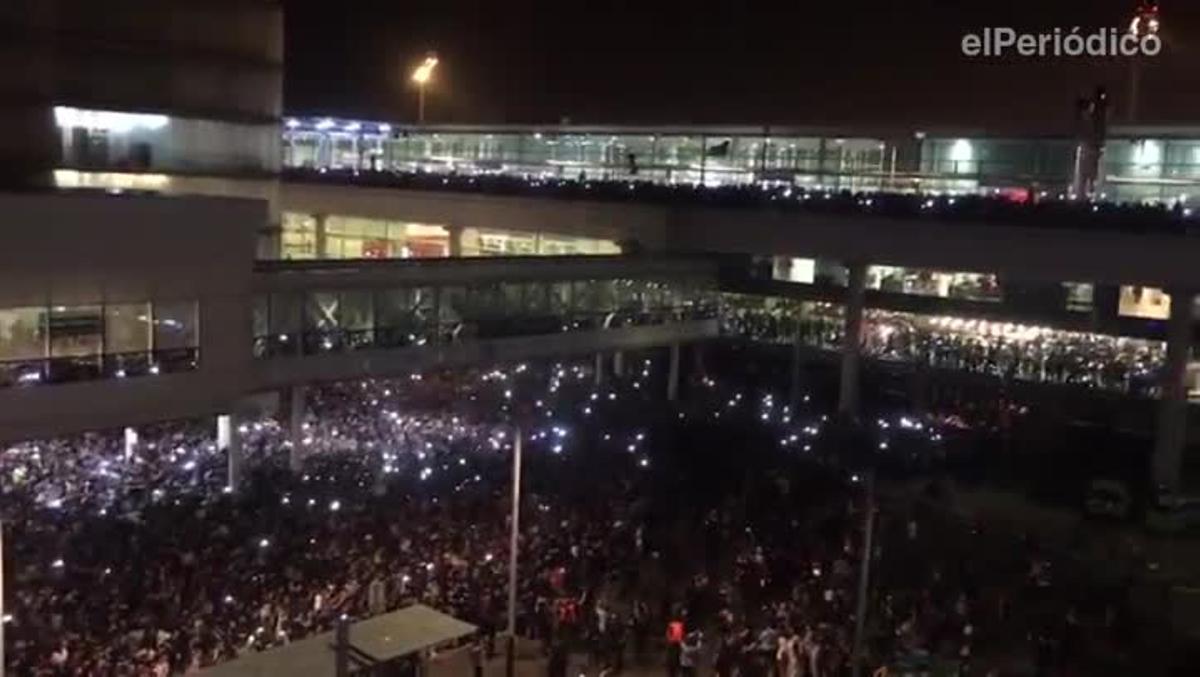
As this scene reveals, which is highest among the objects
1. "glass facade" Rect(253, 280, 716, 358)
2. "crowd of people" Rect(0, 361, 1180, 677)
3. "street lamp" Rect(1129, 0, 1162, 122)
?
"street lamp" Rect(1129, 0, 1162, 122)

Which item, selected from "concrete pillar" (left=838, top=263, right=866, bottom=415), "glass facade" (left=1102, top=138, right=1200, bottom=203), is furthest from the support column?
"glass facade" (left=1102, top=138, right=1200, bottom=203)

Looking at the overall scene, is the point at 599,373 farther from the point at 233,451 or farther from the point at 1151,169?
the point at 1151,169

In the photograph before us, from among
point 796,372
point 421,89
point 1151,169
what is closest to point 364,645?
point 796,372

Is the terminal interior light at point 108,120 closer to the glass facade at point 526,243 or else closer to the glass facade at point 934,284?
the glass facade at point 526,243

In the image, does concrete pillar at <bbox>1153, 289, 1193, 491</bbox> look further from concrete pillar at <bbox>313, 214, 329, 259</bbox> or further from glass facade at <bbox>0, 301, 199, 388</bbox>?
concrete pillar at <bbox>313, 214, 329, 259</bbox>

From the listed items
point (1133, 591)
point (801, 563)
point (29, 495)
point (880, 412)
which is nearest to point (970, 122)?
point (880, 412)

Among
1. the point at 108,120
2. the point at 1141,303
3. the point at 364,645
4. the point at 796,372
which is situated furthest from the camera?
the point at 796,372
